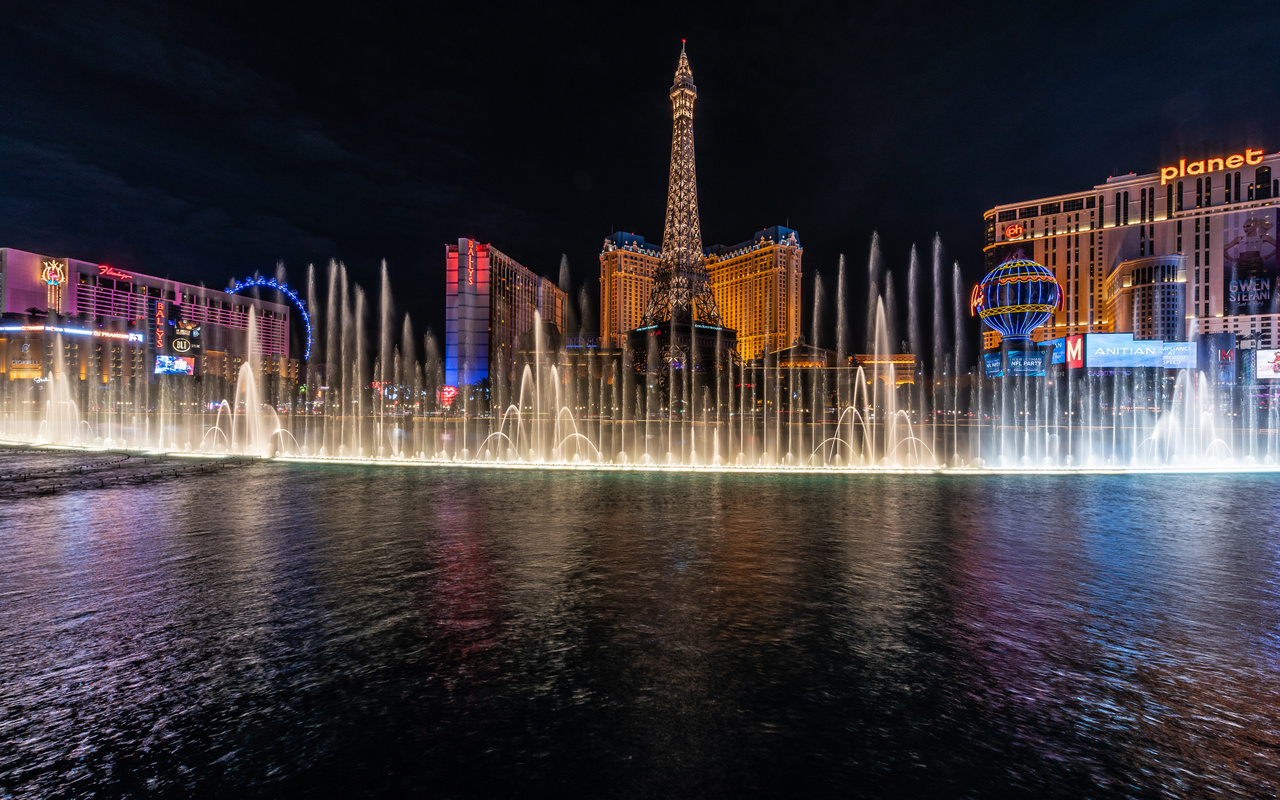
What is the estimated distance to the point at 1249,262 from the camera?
347 feet

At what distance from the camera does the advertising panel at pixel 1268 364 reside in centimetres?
6625

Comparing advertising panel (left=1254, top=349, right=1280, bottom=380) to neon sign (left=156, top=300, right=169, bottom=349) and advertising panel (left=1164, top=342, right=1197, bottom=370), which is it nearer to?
advertising panel (left=1164, top=342, right=1197, bottom=370)

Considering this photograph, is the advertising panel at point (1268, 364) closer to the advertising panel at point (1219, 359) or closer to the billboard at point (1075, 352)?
the billboard at point (1075, 352)

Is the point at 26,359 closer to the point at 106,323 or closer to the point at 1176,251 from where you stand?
the point at 106,323

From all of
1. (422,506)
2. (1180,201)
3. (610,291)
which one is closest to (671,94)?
(610,291)

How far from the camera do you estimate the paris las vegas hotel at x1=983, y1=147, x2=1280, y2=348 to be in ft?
343

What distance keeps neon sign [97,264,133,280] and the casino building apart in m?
0.15

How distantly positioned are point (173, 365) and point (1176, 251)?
169020 millimetres

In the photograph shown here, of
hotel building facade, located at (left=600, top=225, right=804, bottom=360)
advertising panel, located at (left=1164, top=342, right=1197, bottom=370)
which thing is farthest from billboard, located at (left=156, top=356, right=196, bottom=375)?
advertising panel, located at (left=1164, top=342, right=1197, bottom=370)

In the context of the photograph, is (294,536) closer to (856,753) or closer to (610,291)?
(856,753)

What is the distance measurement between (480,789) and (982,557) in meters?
8.96

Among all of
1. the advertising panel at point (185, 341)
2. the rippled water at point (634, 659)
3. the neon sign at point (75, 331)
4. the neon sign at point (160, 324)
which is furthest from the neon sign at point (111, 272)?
the rippled water at point (634, 659)

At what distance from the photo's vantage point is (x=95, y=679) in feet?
18.0

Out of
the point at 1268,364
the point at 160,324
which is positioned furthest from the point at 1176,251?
the point at 160,324
